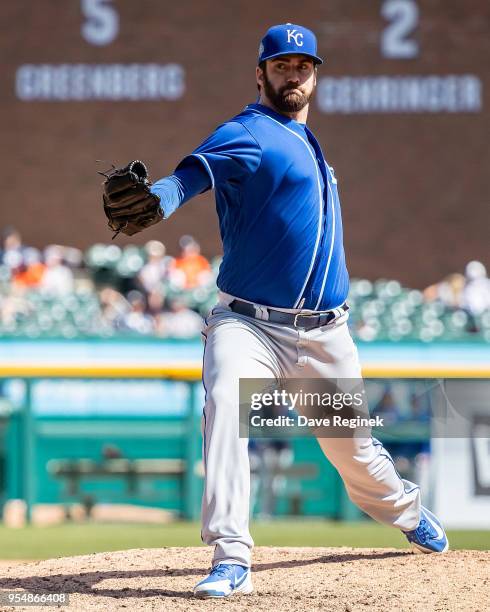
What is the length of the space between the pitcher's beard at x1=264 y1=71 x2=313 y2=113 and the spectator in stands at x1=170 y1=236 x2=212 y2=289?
7.21 m

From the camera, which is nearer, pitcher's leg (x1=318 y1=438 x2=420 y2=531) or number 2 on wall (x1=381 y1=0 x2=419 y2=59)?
pitcher's leg (x1=318 y1=438 x2=420 y2=531)

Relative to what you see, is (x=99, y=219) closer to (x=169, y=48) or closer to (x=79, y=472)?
Result: (x=169, y=48)

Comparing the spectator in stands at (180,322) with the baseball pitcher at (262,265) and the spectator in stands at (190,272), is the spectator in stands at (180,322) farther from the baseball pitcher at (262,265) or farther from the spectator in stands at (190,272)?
the baseball pitcher at (262,265)

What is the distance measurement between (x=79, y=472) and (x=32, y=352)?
5.86 feet

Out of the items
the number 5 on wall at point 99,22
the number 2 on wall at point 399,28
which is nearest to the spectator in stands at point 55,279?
the number 5 on wall at point 99,22

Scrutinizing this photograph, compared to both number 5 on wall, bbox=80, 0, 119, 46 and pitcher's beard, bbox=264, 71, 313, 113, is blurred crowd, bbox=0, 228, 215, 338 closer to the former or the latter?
number 5 on wall, bbox=80, 0, 119, 46

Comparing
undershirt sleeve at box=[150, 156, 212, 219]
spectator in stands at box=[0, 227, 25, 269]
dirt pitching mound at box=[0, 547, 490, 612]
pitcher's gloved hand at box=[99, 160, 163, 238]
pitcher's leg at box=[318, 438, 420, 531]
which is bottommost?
dirt pitching mound at box=[0, 547, 490, 612]

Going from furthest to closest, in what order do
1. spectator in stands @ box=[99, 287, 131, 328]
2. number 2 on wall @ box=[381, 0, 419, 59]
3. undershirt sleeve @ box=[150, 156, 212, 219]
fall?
1. number 2 on wall @ box=[381, 0, 419, 59]
2. spectator in stands @ box=[99, 287, 131, 328]
3. undershirt sleeve @ box=[150, 156, 212, 219]

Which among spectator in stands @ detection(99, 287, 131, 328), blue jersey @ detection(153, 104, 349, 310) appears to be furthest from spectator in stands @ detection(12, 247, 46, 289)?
blue jersey @ detection(153, 104, 349, 310)

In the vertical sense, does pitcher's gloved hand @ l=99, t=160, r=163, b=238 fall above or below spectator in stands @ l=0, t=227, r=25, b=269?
below

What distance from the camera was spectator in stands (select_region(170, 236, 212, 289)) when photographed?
35.8 ft

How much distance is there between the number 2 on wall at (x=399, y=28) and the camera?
12.5 meters

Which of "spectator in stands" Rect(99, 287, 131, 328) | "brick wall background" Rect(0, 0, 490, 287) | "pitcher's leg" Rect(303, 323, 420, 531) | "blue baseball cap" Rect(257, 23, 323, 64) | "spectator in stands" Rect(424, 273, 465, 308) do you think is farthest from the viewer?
"brick wall background" Rect(0, 0, 490, 287)

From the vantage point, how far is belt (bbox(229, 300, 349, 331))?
3.53 metres
